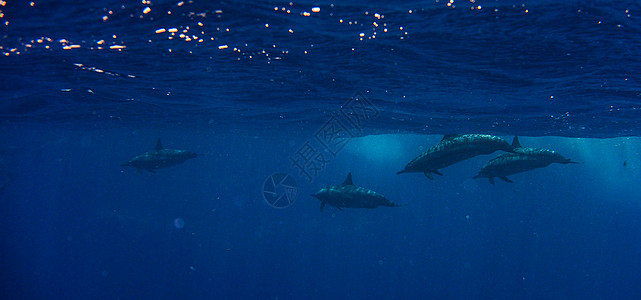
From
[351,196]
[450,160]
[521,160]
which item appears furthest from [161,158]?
[521,160]

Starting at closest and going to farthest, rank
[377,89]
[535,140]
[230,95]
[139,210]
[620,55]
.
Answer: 1. [620,55]
2. [377,89]
3. [230,95]
4. [535,140]
5. [139,210]

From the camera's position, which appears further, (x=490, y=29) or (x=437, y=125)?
(x=437, y=125)

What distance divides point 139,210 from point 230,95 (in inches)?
2237

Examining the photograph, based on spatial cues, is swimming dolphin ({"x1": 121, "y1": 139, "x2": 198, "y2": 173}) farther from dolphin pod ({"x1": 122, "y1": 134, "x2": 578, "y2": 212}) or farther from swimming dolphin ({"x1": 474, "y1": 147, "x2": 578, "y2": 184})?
swimming dolphin ({"x1": 474, "y1": 147, "x2": 578, "y2": 184})

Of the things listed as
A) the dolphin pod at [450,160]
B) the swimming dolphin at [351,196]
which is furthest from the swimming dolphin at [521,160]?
the swimming dolphin at [351,196]

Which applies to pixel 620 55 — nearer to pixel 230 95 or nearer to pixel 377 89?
pixel 377 89

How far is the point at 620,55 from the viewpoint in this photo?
10.8 meters

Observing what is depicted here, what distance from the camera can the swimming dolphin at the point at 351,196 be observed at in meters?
11.9

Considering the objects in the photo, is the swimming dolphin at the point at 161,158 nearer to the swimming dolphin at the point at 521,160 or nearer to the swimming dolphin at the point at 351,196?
the swimming dolphin at the point at 351,196

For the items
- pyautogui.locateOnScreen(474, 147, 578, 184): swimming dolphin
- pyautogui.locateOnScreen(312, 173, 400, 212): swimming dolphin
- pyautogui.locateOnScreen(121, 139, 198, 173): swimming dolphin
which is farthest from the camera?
pyautogui.locateOnScreen(121, 139, 198, 173): swimming dolphin

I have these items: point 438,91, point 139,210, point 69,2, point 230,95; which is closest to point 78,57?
point 69,2

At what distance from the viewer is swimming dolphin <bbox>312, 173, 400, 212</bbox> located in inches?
468

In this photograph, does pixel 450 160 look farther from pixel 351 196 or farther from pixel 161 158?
pixel 161 158

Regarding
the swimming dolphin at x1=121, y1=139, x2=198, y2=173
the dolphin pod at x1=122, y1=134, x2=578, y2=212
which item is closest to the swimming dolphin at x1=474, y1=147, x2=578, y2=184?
the dolphin pod at x1=122, y1=134, x2=578, y2=212
